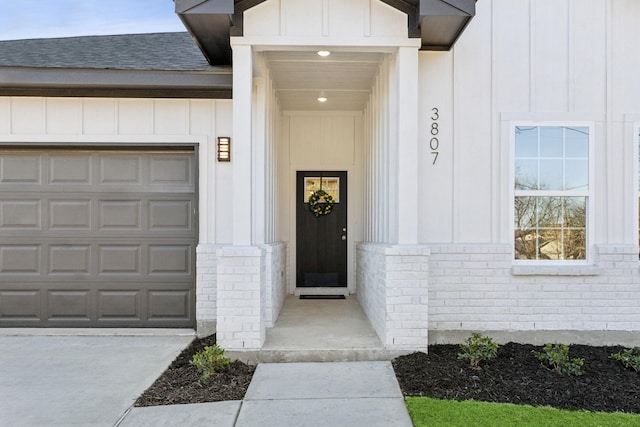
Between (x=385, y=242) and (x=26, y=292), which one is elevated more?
(x=385, y=242)

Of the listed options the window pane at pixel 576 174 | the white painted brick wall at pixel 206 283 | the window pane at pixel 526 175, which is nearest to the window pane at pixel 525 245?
the window pane at pixel 526 175

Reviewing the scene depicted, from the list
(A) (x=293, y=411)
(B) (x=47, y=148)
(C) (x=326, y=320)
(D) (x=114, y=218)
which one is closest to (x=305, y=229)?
(C) (x=326, y=320)

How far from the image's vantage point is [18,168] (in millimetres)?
5902

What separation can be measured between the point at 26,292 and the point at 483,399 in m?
5.38

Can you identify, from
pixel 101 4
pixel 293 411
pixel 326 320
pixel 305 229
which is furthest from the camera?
pixel 101 4

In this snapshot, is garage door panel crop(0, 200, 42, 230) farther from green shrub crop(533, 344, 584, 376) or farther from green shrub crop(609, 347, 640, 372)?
green shrub crop(609, 347, 640, 372)

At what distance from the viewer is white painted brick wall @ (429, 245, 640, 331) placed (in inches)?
207

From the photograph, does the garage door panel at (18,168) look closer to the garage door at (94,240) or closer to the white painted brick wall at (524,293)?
the garage door at (94,240)

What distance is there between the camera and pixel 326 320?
5793 mm

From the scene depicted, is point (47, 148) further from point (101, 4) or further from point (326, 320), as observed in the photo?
point (101, 4)

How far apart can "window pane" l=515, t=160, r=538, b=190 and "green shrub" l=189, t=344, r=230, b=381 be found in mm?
3637

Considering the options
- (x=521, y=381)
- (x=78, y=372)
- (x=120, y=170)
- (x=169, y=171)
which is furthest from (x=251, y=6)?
(x=521, y=381)

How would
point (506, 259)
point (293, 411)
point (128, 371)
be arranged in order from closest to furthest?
point (293, 411), point (128, 371), point (506, 259)

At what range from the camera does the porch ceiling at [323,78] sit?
533cm
